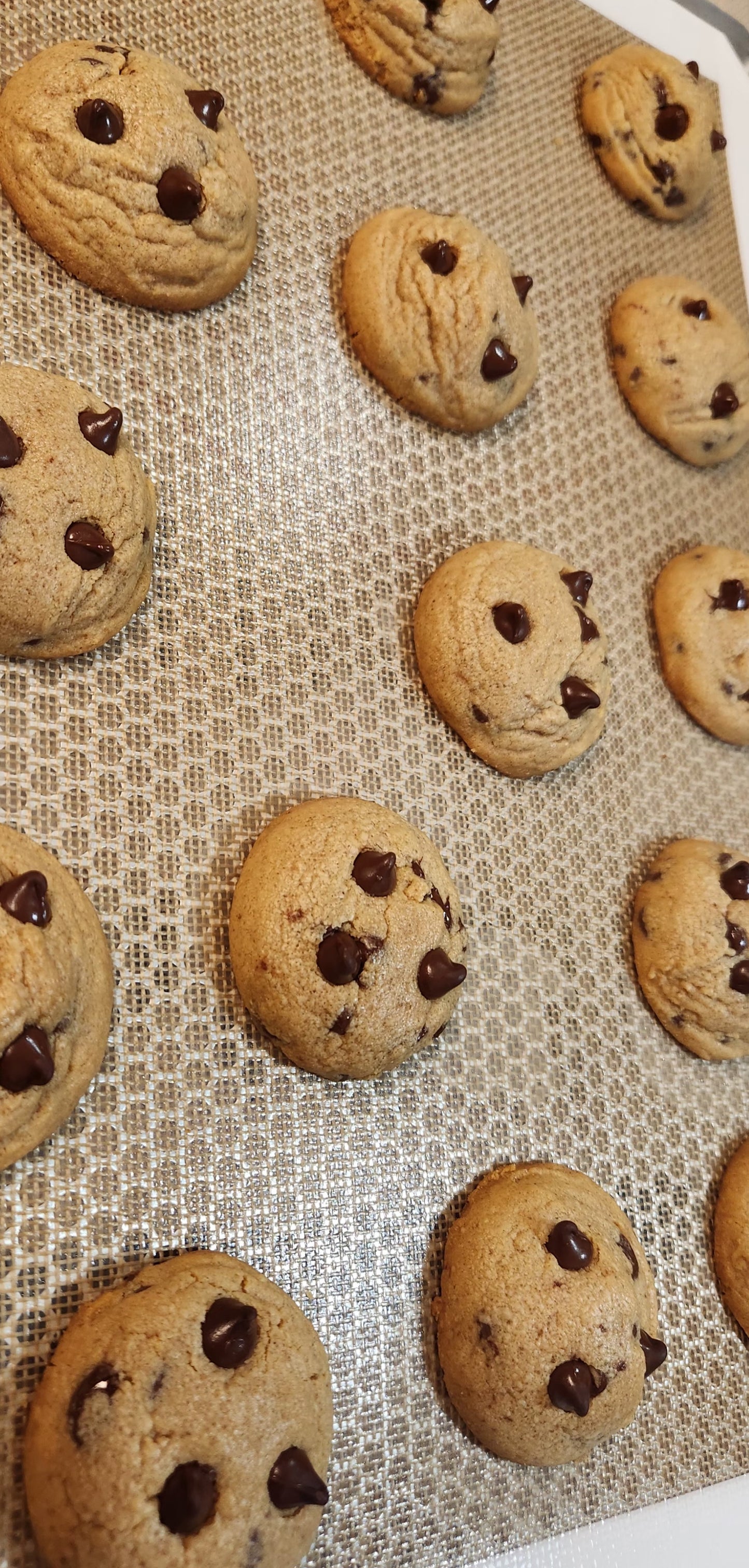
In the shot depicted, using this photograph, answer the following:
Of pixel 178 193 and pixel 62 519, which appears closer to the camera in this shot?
pixel 62 519

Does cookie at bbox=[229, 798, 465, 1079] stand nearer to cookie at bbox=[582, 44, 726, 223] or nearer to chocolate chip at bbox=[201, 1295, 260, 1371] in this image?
chocolate chip at bbox=[201, 1295, 260, 1371]

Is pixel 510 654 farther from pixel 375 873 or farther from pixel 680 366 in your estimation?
pixel 680 366

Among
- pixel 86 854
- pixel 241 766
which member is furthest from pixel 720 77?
pixel 86 854

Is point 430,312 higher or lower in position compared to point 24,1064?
higher

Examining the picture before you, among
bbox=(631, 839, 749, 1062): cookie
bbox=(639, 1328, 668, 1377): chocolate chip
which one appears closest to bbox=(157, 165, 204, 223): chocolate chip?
bbox=(631, 839, 749, 1062): cookie

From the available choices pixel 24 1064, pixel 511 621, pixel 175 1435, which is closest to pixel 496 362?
pixel 511 621

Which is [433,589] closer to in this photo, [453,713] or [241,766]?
[453,713]

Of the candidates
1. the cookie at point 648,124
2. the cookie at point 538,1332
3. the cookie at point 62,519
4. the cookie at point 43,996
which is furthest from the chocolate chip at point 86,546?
the cookie at point 648,124
